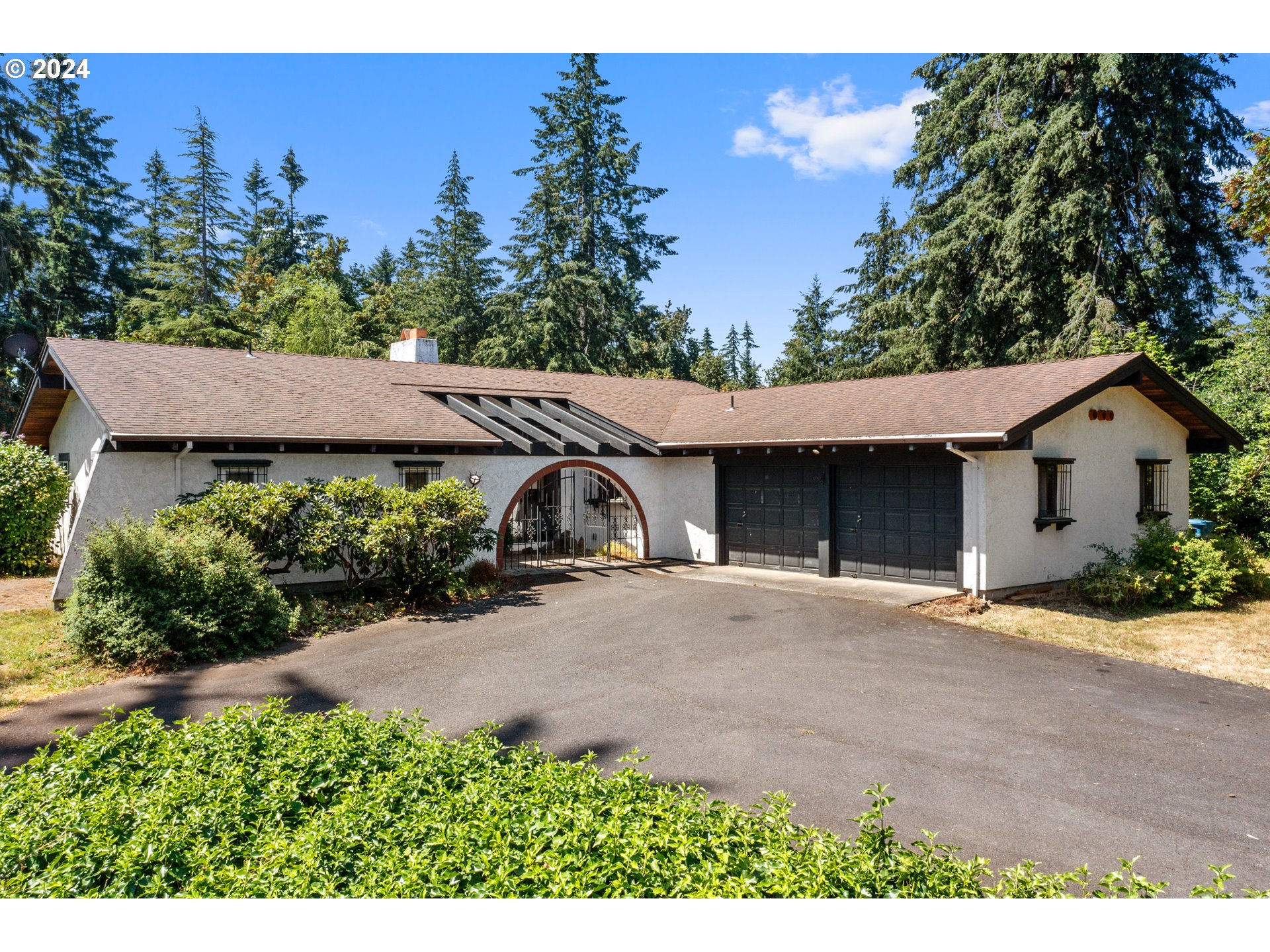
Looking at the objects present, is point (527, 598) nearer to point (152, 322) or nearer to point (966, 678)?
point (966, 678)

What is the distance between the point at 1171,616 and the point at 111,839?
14.3 meters

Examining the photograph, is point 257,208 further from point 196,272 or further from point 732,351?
point 732,351

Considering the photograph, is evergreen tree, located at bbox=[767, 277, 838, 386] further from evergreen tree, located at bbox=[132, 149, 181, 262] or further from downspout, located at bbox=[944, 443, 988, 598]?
evergreen tree, located at bbox=[132, 149, 181, 262]

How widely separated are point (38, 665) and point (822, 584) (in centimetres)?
1205

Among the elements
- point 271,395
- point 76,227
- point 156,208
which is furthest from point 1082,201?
point 156,208

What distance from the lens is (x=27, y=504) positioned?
13.7 meters

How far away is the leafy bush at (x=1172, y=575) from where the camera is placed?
40.6 ft

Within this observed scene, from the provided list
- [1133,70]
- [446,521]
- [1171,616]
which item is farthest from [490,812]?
[1133,70]

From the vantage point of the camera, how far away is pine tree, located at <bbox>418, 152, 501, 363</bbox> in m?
39.9

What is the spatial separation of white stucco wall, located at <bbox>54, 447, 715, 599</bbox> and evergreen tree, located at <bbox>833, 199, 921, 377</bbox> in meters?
15.1

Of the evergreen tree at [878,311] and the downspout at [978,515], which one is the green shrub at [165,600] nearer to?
the downspout at [978,515]

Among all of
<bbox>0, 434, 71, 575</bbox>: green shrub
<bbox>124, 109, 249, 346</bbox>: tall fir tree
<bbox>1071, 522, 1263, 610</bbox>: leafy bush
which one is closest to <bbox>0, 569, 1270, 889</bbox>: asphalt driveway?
<bbox>1071, 522, 1263, 610</bbox>: leafy bush

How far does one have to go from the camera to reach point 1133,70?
70.9 ft
